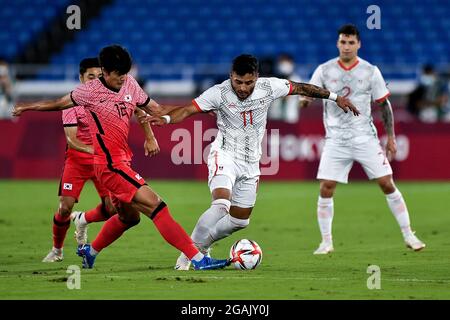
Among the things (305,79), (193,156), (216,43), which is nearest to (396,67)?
(305,79)

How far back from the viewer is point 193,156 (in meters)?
22.8

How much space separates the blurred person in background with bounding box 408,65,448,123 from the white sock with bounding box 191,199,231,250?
1518 centimetres

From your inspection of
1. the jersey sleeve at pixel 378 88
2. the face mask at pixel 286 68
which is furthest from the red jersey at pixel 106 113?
the face mask at pixel 286 68

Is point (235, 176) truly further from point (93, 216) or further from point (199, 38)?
point (199, 38)

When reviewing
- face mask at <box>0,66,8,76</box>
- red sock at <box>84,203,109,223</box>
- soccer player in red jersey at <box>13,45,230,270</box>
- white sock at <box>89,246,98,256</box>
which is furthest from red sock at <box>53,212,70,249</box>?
face mask at <box>0,66,8,76</box>

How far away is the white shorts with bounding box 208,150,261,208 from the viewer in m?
10.4

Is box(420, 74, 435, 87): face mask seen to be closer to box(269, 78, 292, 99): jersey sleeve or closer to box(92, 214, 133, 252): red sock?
box(269, 78, 292, 99): jersey sleeve

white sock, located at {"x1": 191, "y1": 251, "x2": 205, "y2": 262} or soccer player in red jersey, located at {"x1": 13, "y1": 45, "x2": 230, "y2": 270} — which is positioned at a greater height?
soccer player in red jersey, located at {"x1": 13, "y1": 45, "x2": 230, "y2": 270}

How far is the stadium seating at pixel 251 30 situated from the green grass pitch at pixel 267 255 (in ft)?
35.1

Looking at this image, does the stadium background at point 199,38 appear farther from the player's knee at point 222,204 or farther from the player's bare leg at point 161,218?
the player's bare leg at point 161,218

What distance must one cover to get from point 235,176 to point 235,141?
350 mm

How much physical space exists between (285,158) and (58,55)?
11041mm
